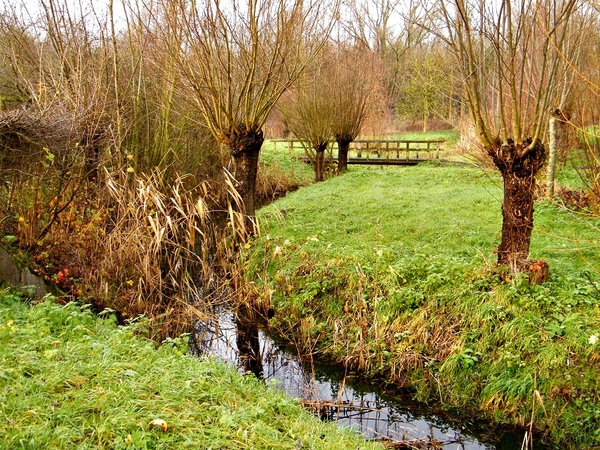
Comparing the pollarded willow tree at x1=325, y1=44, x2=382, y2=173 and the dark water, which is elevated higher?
the pollarded willow tree at x1=325, y1=44, x2=382, y2=173

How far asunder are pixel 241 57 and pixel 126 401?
576cm

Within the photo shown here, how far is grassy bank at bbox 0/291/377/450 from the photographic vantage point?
2.78 metres

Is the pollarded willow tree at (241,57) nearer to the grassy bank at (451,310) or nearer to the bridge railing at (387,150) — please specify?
the grassy bank at (451,310)

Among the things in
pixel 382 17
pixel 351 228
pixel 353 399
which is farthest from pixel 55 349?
pixel 382 17

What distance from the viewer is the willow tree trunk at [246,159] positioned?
26.0 feet

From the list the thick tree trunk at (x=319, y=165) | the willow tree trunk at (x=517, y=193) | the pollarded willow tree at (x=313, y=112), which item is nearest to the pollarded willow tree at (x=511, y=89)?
the willow tree trunk at (x=517, y=193)

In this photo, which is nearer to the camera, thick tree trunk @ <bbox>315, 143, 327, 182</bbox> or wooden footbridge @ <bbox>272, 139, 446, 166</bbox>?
thick tree trunk @ <bbox>315, 143, 327, 182</bbox>

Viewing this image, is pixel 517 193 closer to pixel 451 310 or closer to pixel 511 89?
pixel 511 89

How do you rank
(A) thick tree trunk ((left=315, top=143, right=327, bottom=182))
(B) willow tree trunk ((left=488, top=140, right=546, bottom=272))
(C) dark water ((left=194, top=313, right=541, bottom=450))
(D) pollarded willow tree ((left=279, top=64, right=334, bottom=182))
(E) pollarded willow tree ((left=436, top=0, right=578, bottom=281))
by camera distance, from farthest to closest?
1. (A) thick tree trunk ((left=315, top=143, right=327, bottom=182))
2. (D) pollarded willow tree ((left=279, top=64, right=334, bottom=182))
3. (B) willow tree trunk ((left=488, top=140, right=546, bottom=272))
4. (E) pollarded willow tree ((left=436, top=0, right=578, bottom=281))
5. (C) dark water ((left=194, top=313, right=541, bottom=450))

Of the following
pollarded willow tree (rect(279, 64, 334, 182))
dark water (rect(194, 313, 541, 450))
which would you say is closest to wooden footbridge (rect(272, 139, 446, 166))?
pollarded willow tree (rect(279, 64, 334, 182))

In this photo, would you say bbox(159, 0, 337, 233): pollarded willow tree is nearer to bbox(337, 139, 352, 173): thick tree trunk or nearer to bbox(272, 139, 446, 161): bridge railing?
bbox(337, 139, 352, 173): thick tree trunk

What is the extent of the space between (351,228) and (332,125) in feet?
24.7

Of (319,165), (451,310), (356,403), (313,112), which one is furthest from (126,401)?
(319,165)

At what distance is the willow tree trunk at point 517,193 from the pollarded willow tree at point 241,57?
3.58 metres
